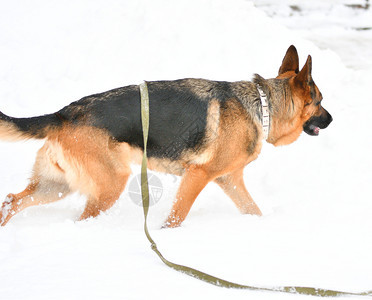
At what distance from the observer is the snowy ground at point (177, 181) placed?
3.12 meters

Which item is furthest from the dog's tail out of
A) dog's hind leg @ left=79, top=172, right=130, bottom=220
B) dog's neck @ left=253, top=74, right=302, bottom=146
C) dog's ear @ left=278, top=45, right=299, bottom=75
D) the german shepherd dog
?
dog's ear @ left=278, top=45, right=299, bottom=75

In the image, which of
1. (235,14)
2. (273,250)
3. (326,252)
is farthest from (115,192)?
(235,14)

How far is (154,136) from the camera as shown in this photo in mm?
4348

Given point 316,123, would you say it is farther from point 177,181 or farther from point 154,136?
point 177,181

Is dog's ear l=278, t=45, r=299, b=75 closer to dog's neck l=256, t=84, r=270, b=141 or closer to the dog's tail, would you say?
dog's neck l=256, t=84, r=270, b=141

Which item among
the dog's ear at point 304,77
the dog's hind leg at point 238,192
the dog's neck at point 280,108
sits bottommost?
the dog's hind leg at point 238,192

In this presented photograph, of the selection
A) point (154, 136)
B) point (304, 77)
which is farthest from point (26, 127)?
point (304, 77)

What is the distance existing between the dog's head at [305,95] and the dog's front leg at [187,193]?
3.99 ft

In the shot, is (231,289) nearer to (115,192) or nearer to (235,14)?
(115,192)

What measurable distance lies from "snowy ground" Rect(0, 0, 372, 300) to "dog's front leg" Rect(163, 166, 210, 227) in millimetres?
178

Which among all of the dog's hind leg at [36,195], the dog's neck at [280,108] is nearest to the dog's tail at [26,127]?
the dog's hind leg at [36,195]

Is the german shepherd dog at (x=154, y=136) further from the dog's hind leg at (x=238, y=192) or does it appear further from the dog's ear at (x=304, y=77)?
the dog's hind leg at (x=238, y=192)

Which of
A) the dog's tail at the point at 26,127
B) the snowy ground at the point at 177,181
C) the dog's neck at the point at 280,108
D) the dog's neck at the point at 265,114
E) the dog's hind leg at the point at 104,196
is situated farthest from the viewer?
the dog's neck at the point at 280,108

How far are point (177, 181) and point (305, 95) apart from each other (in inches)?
80.2
